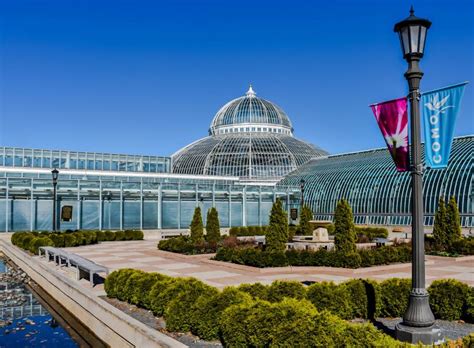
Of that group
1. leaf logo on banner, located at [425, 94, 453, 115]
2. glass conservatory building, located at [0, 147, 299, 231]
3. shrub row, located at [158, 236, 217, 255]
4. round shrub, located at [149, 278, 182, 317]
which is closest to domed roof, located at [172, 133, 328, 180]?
glass conservatory building, located at [0, 147, 299, 231]

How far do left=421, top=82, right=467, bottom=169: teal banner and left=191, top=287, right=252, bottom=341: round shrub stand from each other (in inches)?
194

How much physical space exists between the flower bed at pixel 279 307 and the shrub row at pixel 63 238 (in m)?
15.2

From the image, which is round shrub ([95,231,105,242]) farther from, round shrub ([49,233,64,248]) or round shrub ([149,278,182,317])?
round shrub ([149,278,182,317])

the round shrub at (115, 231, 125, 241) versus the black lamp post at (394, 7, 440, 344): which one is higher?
the black lamp post at (394, 7, 440, 344)

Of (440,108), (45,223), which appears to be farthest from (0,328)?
(45,223)

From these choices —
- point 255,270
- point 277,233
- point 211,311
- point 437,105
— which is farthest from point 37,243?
point 437,105

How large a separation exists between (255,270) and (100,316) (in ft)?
29.8

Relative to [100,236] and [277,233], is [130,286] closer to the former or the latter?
[277,233]

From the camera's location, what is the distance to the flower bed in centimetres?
812

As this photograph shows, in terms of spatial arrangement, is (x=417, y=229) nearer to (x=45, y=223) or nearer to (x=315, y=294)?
(x=315, y=294)

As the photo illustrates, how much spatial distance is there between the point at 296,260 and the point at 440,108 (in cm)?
1356

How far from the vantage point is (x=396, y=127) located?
31.8 feet

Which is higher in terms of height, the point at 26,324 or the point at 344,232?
the point at 344,232

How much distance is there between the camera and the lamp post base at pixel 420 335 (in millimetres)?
8867
